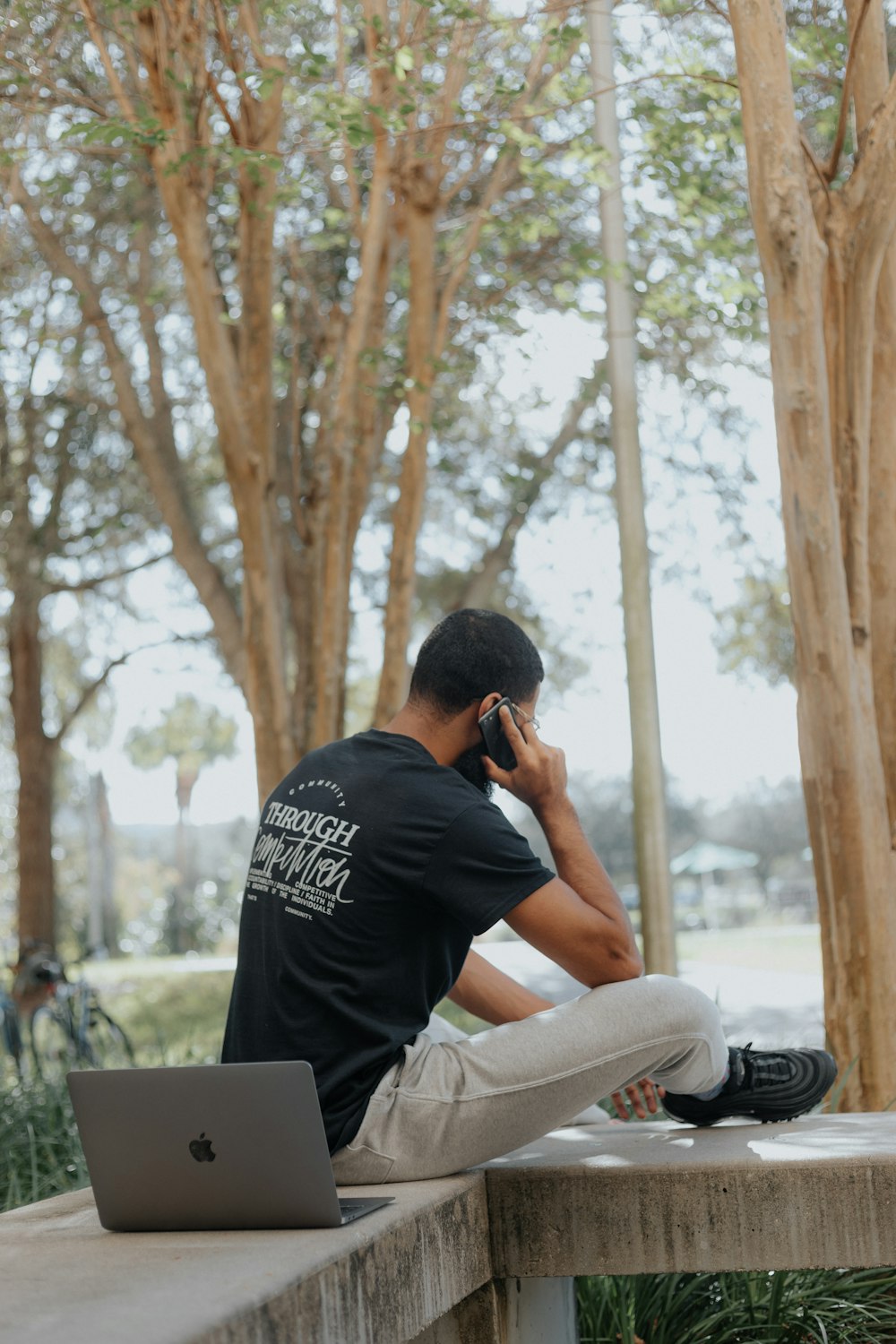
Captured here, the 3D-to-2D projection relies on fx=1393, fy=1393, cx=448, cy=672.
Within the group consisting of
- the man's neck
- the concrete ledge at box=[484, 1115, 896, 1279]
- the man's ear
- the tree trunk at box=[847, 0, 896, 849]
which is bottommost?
the concrete ledge at box=[484, 1115, 896, 1279]

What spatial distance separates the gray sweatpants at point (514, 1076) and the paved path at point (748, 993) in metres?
3.79

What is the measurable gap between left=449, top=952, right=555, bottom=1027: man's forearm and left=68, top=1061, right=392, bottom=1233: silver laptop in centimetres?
92

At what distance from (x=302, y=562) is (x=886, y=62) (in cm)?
495

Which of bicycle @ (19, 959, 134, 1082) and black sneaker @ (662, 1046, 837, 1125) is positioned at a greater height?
black sneaker @ (662, 1046, 837, 1125)

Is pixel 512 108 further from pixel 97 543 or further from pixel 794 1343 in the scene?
pixel 97 543

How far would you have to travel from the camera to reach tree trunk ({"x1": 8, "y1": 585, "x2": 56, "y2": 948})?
48.3 ft

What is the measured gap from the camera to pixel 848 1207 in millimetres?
2523

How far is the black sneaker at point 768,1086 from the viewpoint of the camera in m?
3.05

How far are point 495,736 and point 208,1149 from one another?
103cm

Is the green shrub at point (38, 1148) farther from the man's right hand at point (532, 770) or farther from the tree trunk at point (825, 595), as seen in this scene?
the tree trunk at point (825, 595)

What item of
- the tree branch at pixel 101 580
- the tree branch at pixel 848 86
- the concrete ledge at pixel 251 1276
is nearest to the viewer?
the concrete ledge at pixel 251 1276

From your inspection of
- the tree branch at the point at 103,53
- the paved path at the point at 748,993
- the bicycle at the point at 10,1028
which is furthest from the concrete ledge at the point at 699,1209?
the bicycle at the point at 10,1028

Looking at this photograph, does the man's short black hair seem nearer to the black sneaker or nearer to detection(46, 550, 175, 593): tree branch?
the black sneaker

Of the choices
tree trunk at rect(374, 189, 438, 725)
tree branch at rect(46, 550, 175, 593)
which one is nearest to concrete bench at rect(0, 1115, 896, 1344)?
tree trunk at rect(374, 189, 438, 725)
